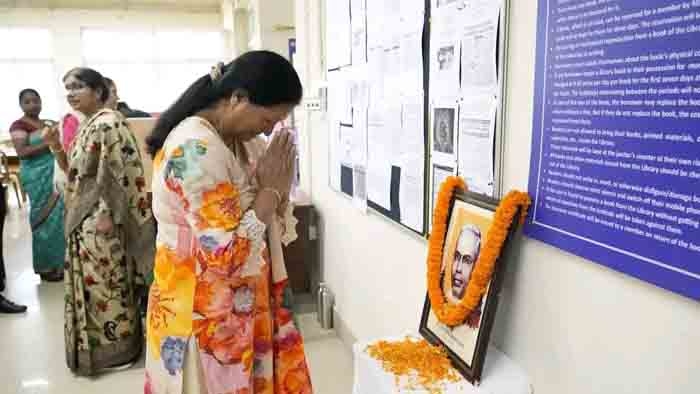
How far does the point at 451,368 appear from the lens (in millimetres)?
1313

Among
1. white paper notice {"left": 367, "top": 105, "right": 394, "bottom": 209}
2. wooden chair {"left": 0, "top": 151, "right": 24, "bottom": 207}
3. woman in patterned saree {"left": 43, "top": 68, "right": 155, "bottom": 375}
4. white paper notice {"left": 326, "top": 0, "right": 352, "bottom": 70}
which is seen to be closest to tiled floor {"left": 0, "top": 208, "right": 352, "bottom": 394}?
woman in patterned saree {"left": 43, "top": 68, "right": 155, "bottom": 375}

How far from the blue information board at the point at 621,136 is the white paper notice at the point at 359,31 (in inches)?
42.9

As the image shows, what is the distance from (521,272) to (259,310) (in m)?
0.71

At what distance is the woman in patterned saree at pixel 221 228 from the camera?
3.87ft

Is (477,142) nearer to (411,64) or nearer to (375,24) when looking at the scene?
(411,64)

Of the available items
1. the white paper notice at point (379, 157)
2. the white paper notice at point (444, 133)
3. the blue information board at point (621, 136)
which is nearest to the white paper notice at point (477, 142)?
the white paper notice at point (444, 133)

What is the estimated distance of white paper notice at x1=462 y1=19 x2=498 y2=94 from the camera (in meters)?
1.25

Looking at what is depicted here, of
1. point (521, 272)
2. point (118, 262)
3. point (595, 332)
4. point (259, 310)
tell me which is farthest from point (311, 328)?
point (595, 332)

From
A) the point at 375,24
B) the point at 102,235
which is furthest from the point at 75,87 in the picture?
the point at 375,24

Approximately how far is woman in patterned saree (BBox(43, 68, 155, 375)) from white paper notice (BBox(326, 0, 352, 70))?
1.07m

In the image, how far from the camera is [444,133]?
4.91ft

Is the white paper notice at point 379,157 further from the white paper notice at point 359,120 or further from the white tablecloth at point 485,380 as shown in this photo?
the white tablecloth at point 485,380

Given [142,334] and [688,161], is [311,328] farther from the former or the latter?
[688,161]

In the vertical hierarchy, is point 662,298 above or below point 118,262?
above
